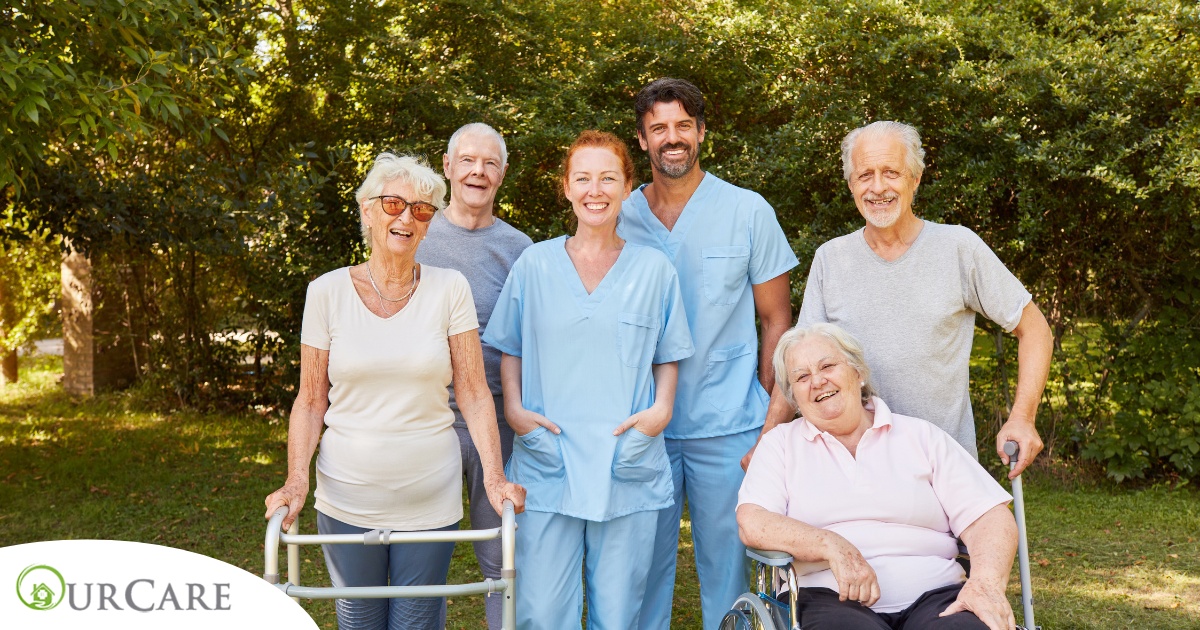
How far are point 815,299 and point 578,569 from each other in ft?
3.31

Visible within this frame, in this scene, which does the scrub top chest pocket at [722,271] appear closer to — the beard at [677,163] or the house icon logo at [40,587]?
the beard at [677,163]

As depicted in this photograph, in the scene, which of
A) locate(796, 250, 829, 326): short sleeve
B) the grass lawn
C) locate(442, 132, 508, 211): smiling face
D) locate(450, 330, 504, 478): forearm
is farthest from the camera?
the grass lawn

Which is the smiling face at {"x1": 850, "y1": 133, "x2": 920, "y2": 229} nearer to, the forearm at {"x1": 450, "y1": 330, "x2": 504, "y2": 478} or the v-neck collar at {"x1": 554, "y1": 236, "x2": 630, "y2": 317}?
the v-neck collar at {"x1": 554, "y1": 236, "x2": 630, "y2": 317}

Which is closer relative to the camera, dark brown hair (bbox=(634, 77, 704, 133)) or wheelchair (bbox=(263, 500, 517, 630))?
wheelchair (bbox=(263, 500, 517, 630))

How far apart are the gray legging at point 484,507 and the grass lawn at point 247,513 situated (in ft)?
3.59

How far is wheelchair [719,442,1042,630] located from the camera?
2.26 metres

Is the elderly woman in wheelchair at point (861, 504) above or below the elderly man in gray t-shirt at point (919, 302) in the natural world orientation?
below

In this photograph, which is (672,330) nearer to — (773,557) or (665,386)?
(665,386)

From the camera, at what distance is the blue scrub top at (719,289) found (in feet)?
9.14

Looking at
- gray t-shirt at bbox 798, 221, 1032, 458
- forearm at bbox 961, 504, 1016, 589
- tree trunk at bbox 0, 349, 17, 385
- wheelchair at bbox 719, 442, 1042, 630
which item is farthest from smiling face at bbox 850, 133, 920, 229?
tree trunk at bbox 0, 349, 17, 385

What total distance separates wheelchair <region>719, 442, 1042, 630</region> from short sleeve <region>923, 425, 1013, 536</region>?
0.29 ft

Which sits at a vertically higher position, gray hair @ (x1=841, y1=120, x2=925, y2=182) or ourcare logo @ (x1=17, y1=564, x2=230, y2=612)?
gray hair @ (x1=841, y1=120, x2=925, y2=182)

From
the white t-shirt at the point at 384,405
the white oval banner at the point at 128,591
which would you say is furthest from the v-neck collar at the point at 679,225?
the white oval banner at the point at 128,591

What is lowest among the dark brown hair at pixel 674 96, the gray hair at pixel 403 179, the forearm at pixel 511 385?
the forearm at pixel 511 385
